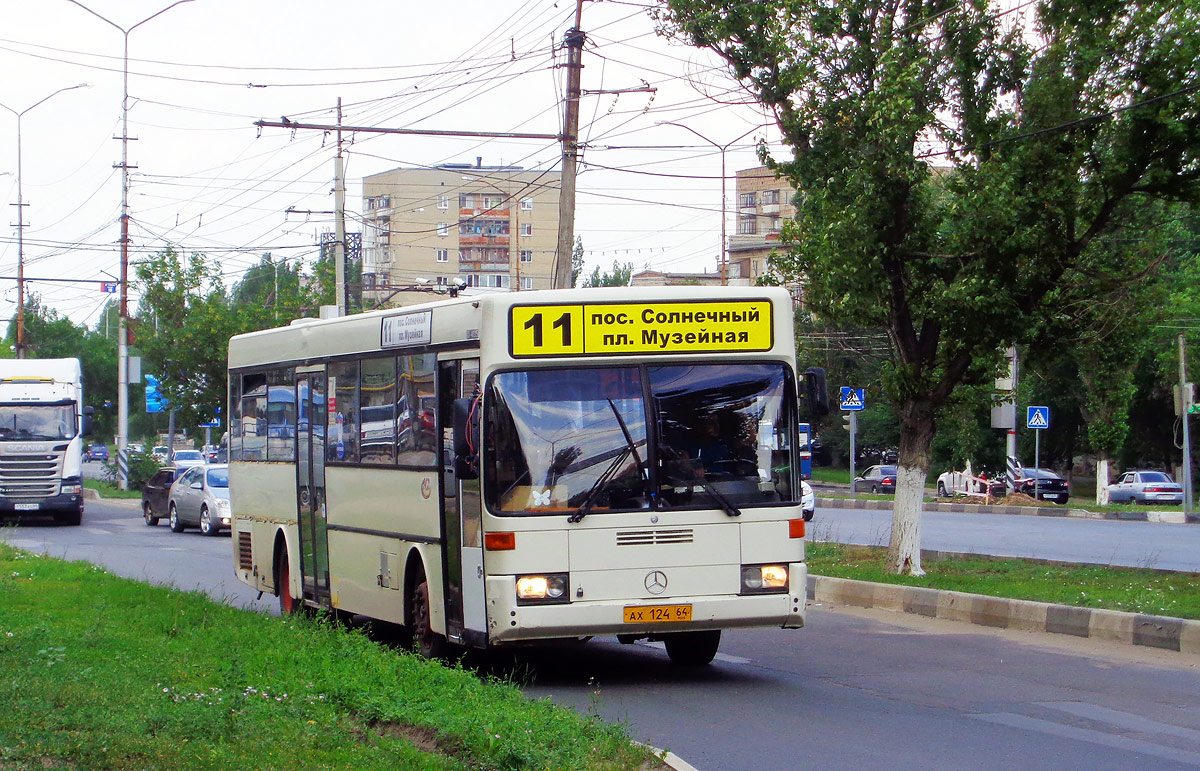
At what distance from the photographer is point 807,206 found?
56.4ft

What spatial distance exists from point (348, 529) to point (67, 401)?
2359cm

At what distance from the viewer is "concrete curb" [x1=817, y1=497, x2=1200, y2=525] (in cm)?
3331

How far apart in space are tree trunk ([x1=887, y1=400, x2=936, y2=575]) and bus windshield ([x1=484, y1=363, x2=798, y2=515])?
7.55 metres

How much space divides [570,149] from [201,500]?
607 inches

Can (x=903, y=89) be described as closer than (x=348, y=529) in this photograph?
No

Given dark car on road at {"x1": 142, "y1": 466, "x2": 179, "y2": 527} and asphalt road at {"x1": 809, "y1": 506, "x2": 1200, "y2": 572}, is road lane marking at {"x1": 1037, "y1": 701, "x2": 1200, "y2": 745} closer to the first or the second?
asphalt road at {"x1": 809, "y1": 506, "x2": 1200, "y2": 572}

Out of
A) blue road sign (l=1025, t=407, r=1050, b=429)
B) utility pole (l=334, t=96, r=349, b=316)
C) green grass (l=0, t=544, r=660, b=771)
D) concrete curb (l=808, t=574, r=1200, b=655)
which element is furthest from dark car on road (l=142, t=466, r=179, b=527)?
green grass (l=0, t=544, r=660, b=771)

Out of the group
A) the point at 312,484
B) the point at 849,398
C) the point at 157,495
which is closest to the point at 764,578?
the point at 312,484

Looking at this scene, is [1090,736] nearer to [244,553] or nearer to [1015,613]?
[1015,613]

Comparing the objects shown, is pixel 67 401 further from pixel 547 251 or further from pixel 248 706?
pixel 547 251

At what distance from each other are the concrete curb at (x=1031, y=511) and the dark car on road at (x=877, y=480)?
16236 millimetres

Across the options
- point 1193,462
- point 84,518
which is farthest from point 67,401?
point 1193,462

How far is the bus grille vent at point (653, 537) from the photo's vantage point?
9.72 metres

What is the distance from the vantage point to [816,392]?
34.0 feet
